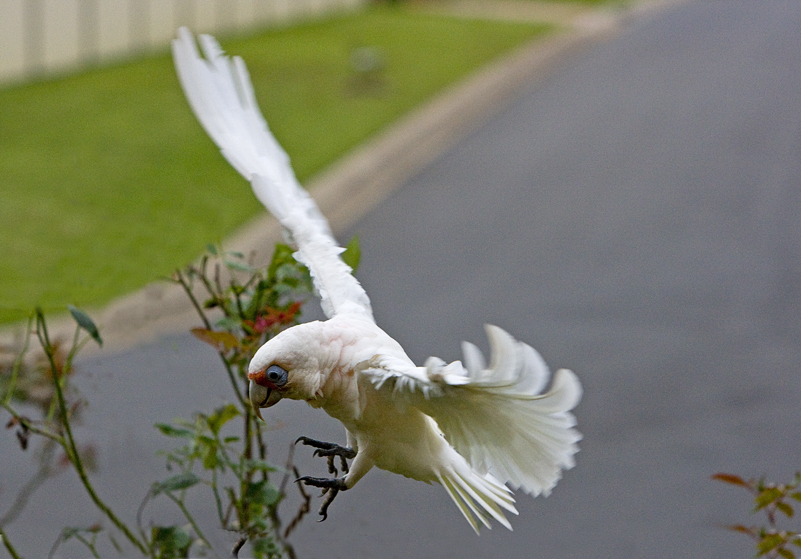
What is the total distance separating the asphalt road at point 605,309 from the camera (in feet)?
11.5

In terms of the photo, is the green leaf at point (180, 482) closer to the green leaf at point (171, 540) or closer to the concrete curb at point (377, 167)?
the green leaf at point (171, 540)

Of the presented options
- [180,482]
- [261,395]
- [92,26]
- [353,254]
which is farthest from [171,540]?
[92,26]

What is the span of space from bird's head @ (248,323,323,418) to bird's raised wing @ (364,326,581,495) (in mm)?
102

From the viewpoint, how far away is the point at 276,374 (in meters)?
1.72

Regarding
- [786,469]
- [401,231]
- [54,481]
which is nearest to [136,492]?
[54,481]

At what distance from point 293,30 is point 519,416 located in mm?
11610

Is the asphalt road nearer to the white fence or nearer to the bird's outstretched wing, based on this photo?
the bird's outstretched wing

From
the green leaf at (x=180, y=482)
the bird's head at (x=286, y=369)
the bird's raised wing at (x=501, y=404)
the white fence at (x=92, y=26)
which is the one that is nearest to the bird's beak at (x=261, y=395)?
the bird's head at (x=286, y=369)

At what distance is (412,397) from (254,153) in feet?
2.96

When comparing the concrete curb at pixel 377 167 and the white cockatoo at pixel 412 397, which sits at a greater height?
the concrete curb at pixel 377 167

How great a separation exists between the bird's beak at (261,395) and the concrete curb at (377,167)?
107cm

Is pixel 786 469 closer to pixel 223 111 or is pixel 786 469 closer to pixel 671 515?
pixel 671 515

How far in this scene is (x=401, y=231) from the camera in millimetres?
6781

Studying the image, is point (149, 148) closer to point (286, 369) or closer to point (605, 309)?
point (605, 309)
